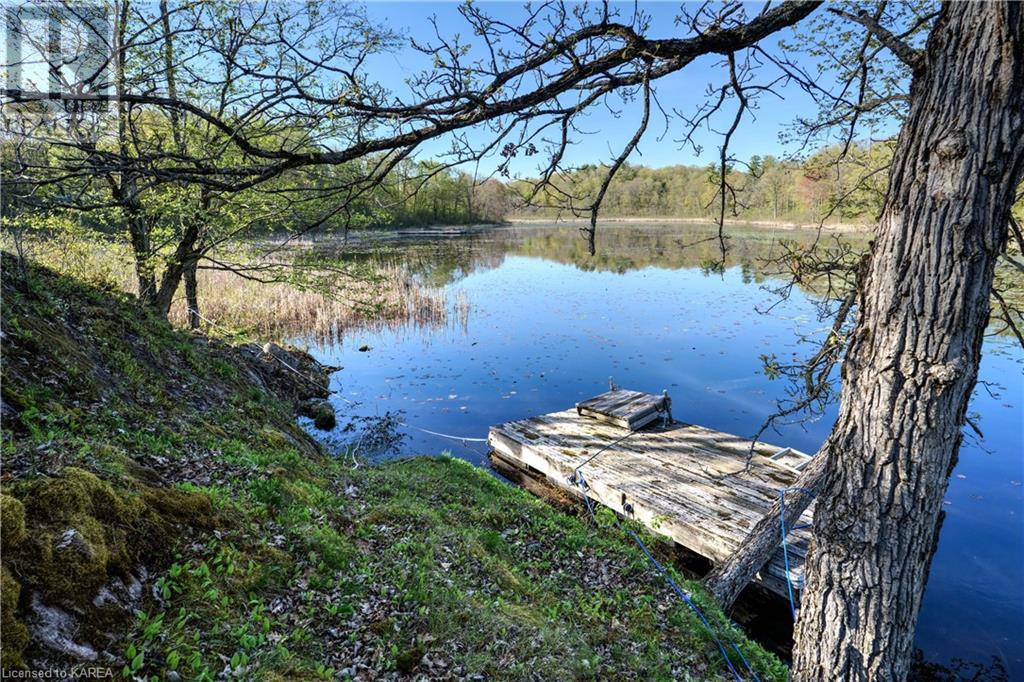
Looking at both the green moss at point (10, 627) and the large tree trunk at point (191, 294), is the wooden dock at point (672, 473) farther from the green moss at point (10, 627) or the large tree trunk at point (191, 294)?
the large tree trunk at point (191, 294)

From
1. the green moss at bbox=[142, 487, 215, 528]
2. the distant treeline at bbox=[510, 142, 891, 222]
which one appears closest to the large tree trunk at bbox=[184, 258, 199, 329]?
the distant treeline at bbox=[510, 142, 891, 222]

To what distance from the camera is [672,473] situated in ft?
26.9

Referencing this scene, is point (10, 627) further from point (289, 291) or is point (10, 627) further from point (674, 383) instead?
point (289, 291)

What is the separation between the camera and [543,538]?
5.73 m

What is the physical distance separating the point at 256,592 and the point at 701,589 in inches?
180

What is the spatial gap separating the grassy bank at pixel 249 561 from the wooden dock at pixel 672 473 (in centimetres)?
151

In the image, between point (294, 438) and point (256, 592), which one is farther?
point (294, 438)

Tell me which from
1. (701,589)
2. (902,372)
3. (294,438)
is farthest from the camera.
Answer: (294,438)

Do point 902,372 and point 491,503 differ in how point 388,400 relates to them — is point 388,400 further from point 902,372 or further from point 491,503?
point 902,372

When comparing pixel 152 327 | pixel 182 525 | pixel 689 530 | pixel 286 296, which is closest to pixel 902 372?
pixel 182 525

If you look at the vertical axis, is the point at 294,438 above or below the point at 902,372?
below

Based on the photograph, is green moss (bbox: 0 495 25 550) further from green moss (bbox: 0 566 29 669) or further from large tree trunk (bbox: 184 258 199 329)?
large tree trunk (bbox: 184 258 199 329)

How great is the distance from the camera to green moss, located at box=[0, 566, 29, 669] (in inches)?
78.0

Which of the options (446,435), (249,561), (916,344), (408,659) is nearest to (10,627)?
(249,561)
